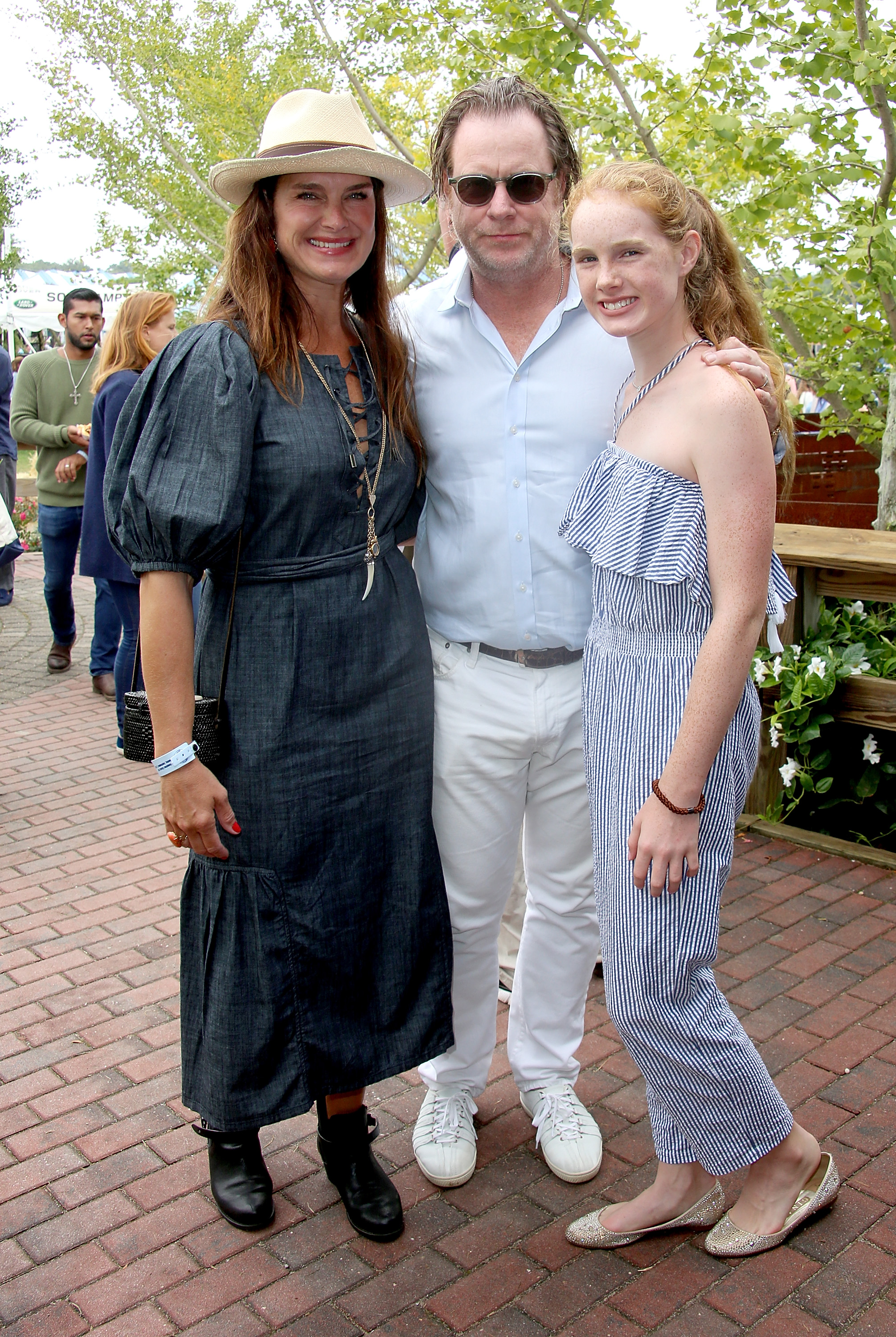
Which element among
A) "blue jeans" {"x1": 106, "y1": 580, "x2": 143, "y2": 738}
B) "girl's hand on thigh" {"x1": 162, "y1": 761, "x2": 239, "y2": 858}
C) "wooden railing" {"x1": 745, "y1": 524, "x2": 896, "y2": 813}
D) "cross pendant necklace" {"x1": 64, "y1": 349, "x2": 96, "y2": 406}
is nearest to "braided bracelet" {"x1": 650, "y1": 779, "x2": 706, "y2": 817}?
"girl's hand on thigh" {"x1": 162, "y1": 761, "x2": 239, "y2": 858}

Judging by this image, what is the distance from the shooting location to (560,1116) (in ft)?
9.01

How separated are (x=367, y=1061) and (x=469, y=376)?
1.50 meters

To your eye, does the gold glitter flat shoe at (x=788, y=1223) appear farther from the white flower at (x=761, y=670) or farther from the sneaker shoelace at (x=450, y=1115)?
the white flower at (x=761, y=670)

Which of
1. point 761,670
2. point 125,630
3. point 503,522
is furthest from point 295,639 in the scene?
point 125,630

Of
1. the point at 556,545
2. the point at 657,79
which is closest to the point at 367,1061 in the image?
the point at 556,545

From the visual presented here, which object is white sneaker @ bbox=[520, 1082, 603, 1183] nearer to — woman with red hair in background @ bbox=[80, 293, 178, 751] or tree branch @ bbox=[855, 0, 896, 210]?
woman with red hair in background @ bbox=[80, 293, 178, 751]

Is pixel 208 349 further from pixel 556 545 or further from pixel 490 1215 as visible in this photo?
pixel 490 1215

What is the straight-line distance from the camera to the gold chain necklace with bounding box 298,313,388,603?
231cm

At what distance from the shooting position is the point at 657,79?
5.46 metres

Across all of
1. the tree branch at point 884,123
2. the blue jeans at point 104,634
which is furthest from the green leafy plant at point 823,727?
the blue jeans at point 104,634

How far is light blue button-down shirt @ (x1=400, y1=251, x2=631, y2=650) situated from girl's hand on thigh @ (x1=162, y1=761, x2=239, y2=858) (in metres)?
0.64

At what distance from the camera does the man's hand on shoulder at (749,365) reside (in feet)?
6.77

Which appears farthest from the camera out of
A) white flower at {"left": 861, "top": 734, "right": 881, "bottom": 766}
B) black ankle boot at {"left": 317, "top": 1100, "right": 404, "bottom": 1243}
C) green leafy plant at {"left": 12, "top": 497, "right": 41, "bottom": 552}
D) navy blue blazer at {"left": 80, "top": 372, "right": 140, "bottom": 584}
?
green leafy plant at {"left": 12, "top": 497, "right": 41, "bottom": 552}

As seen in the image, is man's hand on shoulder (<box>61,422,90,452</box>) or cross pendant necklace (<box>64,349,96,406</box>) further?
cross pendant necklace (<box>64,349,96,406</box>)
